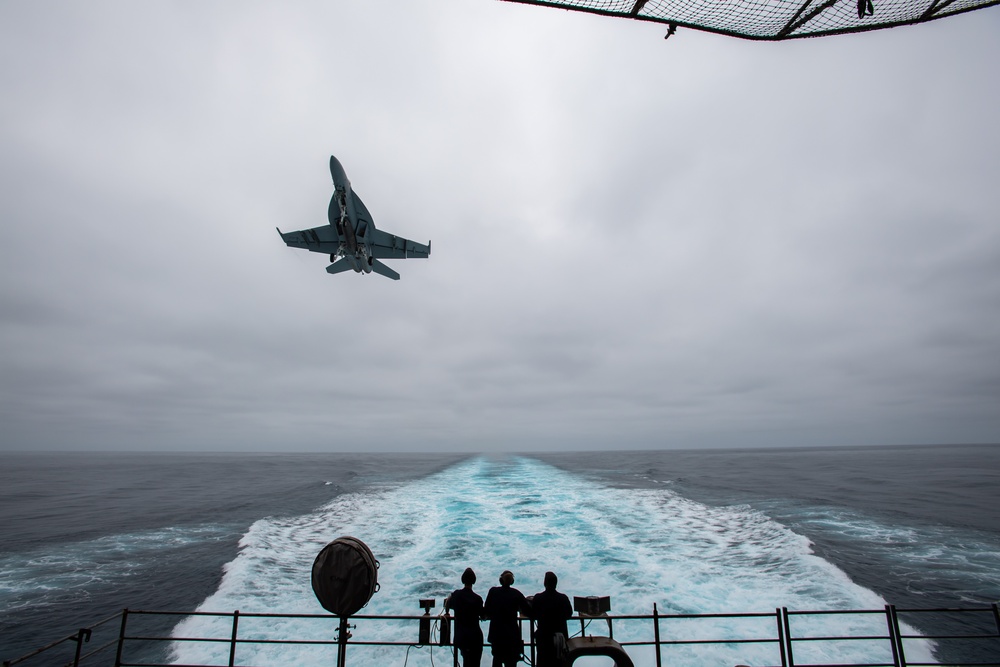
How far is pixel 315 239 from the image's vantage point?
2686 centimetres

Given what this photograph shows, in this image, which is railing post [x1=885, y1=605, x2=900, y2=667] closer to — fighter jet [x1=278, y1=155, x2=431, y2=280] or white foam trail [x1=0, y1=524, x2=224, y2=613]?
fighter jet [x1=278, y1=155, x2=431, y2=280]

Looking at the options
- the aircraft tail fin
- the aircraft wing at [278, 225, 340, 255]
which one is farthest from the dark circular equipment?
the aircraft tail fin

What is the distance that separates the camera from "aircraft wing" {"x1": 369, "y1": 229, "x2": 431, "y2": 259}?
28438mm

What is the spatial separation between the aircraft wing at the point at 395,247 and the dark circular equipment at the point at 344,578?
23398mm

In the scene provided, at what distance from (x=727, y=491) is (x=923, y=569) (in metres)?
27.1

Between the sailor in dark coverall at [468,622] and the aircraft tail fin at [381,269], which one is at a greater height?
the aircraft tail fin at [381,269]

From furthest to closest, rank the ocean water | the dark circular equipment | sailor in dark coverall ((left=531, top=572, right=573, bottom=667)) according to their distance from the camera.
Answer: the ocean water, the dark circular equipment, sailor in dark coverall ((left=531, top=572, right=573, bottom=667))

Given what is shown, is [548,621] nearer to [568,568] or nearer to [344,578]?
[344,578]

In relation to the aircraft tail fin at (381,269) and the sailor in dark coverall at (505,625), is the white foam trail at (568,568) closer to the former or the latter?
the sailor in dark coverall at (505,625)

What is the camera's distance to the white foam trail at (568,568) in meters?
12.5

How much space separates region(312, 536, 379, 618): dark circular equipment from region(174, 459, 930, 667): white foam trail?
6.64 meters

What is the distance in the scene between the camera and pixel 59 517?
3581cm

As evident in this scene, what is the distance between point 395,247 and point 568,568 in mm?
20986

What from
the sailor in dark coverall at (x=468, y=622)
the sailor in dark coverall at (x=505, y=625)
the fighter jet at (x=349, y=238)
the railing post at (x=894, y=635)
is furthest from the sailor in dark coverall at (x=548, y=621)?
the fighter jet at (x=349, y=238)
